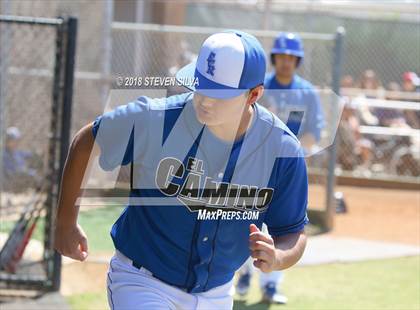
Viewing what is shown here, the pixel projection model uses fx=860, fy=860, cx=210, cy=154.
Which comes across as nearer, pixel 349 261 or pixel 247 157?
pixel 247 157

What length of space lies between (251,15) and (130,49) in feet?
14.0

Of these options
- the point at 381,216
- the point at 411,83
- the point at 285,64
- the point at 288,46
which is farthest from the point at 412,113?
the point at 285,64

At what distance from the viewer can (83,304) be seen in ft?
22.6

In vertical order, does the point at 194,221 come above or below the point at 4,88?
above

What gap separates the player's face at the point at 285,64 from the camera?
7.95m

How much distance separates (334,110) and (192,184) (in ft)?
22.6

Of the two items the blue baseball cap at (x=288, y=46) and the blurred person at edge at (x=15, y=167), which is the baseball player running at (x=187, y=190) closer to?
the blue baseball cap at (x=288, y=46)

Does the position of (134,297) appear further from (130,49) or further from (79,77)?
(130,49)

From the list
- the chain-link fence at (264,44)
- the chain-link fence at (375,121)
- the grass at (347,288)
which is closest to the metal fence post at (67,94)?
the grass at (347,288)

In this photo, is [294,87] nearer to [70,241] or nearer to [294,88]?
[294,88]

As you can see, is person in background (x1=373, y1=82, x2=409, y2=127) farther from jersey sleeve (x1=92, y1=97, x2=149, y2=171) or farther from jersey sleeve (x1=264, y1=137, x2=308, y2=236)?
jersey sleeve (x1=92, y1=97, x2=149, y2=171)

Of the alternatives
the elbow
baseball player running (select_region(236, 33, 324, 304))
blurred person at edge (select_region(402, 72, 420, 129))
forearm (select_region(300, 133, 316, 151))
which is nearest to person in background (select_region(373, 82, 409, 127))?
blurred person at edge (select_region(402, 72, 420, 129))

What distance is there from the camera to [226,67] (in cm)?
352

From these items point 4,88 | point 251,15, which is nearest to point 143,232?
point 4,88
